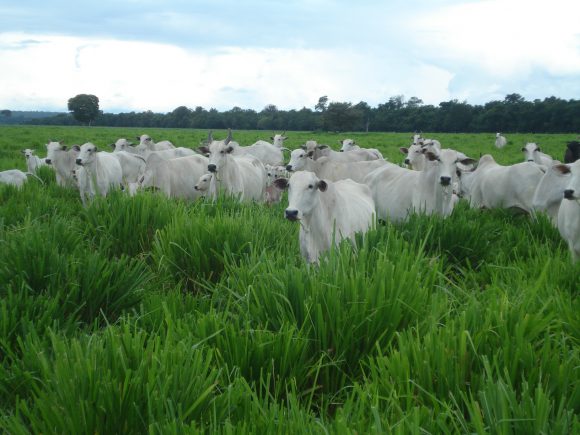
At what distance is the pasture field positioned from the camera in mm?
1630

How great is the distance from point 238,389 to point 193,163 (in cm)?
947

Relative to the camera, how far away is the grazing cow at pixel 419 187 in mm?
7199

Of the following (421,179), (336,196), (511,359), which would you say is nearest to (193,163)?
(421,179)

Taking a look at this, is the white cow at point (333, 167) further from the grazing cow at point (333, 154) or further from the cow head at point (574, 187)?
the cow head at point (574, 187)

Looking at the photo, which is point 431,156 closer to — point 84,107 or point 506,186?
point 506,186

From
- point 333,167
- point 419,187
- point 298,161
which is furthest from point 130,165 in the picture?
point 419,187

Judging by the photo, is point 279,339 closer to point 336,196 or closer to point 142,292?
point 142,292

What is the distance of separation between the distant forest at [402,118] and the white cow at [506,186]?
176 ft

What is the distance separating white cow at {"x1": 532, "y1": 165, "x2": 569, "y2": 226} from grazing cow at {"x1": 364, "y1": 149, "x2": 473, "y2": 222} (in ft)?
3.60

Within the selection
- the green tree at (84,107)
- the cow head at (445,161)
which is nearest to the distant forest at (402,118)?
the green tree at (84,107)

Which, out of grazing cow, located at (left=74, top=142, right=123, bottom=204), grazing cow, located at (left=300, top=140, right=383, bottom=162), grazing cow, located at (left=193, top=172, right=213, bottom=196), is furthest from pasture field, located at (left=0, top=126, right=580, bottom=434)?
grazing cow, located at (left=300, top=140, right=383, bottom=162)

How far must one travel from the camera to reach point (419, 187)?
7613 millimetres

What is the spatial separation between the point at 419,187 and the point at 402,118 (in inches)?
2647

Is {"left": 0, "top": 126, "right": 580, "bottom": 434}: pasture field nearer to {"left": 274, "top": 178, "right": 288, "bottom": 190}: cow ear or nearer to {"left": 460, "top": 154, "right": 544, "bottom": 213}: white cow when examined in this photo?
{"left": 274, "top": 178, "right": 288, "bottom": 190}: cow ear
